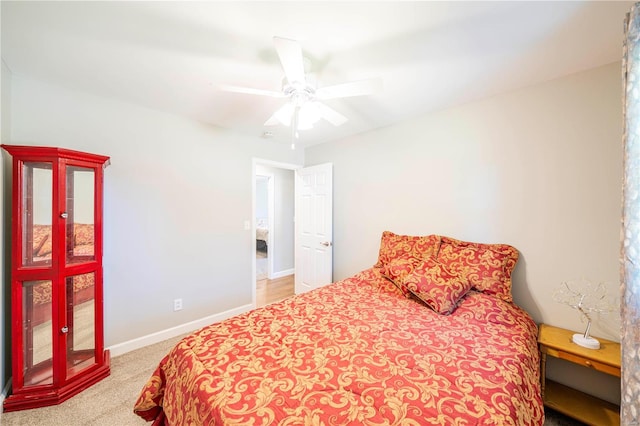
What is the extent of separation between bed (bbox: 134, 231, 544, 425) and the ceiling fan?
4.70ft

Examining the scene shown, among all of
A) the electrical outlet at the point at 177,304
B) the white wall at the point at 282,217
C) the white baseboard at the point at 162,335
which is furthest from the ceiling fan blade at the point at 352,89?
the white wall at the point at 282,217

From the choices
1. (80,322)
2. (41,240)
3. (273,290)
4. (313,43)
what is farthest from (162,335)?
(313,43)

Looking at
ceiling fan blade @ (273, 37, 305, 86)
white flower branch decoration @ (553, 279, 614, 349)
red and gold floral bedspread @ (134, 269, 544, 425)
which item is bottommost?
red and gold floral bedspread @ (134, 269, 544, 425)

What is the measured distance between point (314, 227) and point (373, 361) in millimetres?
2495

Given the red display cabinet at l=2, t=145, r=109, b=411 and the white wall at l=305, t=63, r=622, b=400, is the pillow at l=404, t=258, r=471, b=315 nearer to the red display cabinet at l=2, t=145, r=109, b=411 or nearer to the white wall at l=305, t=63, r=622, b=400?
the white wall at l=305, t=63, r=622, b=400

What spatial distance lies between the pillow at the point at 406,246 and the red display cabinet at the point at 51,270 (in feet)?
8.53

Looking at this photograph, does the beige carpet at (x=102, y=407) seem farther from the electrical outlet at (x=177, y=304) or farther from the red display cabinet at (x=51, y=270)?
the electrical outlet at (x=177, y=304)

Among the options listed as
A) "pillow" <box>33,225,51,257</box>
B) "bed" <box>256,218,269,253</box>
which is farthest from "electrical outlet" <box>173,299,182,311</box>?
"bed" <box>256,218,269,253</box>

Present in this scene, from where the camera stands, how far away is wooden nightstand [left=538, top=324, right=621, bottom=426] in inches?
56.4

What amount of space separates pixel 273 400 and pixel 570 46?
8.47 feet

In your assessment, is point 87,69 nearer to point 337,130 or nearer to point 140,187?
point 140,187

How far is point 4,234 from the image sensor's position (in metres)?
1.70

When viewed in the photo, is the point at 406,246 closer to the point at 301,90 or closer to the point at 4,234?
the point at 301,90

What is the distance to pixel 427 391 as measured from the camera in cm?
93
